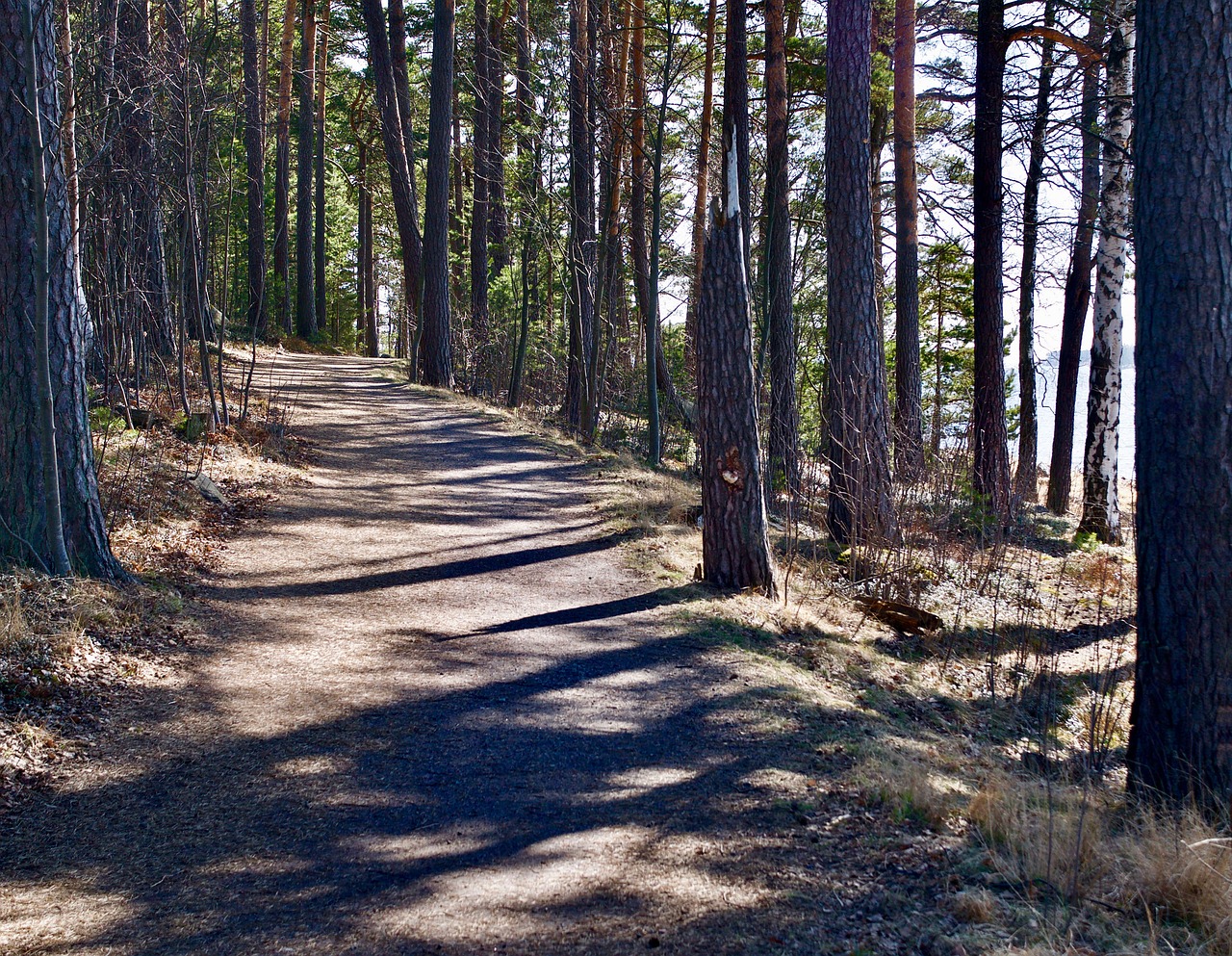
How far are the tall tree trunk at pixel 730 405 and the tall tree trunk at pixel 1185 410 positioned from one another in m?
Result: 3.30

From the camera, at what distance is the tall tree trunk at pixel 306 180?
27.9 meters

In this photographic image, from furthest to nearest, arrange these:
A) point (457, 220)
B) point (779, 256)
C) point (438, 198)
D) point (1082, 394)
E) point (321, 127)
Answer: point (457, 220)
point (321, 127)
point (1082, 394)
point (438, 198)
point (779, 256)

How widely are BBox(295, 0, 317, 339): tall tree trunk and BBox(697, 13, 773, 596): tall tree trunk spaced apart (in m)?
23.1

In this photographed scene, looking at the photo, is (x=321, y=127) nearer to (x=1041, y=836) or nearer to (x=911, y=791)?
(x=911, y=791)

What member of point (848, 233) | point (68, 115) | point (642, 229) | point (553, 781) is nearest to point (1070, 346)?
point (642, 229)

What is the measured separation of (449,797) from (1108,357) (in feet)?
39.6

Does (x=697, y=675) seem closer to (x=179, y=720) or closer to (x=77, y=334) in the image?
(x=179, y=720)

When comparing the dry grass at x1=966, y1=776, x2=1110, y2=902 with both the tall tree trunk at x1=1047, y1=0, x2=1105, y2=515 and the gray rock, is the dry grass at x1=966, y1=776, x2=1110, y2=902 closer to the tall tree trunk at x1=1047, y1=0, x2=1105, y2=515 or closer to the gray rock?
the gray rock

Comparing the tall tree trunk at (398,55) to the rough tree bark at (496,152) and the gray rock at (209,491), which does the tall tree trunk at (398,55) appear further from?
the gray rock at (209,491)

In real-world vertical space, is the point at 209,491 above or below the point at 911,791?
above

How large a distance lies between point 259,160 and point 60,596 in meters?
18.1

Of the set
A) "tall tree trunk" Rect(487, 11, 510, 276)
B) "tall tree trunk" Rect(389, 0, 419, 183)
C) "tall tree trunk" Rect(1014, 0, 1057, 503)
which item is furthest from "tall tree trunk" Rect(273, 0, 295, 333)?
"tall tree trunk" Rect(1014, 0, 1057, 503)

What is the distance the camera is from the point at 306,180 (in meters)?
29.6

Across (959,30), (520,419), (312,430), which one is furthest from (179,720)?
(959,30)
